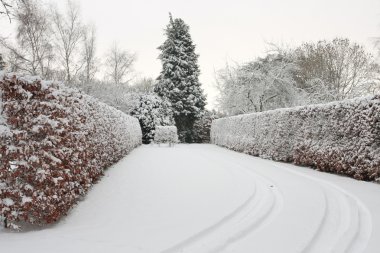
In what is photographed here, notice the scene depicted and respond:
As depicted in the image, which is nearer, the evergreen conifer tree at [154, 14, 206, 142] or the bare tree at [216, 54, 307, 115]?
the bare tree at [216, 54, 307, 115]

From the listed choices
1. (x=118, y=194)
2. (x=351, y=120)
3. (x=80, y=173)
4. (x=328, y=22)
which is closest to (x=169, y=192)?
(x=118, y=194)

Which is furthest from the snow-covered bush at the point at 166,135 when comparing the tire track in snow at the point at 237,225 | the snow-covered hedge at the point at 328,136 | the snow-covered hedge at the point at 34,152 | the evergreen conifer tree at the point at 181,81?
the snow-covered hedge at the point at 34,152

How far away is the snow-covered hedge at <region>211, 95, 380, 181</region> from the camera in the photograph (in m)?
7.95

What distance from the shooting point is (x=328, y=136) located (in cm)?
973

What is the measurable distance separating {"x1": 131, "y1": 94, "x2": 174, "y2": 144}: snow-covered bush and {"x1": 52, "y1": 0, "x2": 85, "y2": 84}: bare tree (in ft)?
22.4

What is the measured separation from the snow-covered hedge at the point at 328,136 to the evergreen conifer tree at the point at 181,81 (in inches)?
711

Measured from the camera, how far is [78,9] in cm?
2636

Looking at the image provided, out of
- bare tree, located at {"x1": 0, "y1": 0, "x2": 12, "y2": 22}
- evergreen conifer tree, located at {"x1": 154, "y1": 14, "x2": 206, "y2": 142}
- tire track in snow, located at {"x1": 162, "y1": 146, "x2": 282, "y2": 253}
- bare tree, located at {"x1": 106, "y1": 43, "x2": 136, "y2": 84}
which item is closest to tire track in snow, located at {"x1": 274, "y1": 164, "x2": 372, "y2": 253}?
tire track in snow, located at {"x1": 162, "y1": 146, "x2": 282, "y2": 253}

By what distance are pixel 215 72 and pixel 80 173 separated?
28.4 meters

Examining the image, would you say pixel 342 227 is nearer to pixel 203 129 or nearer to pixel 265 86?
pixel 265 86

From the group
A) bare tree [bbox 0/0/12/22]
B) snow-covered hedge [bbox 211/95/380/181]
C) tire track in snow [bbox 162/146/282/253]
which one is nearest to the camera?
tire track in snow [bbox 162/146/282/253]

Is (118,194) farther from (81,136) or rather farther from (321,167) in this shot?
(321,167)

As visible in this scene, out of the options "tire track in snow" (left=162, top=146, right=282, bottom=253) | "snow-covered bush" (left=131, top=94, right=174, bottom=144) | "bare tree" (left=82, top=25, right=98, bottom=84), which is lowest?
"tire track in snow" (left=162, top=146, right=282, bottom=253)

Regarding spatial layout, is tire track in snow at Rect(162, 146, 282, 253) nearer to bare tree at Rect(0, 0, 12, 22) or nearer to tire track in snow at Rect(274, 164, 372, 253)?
tire track in snow at Rect(274, 164, 372, 253)
